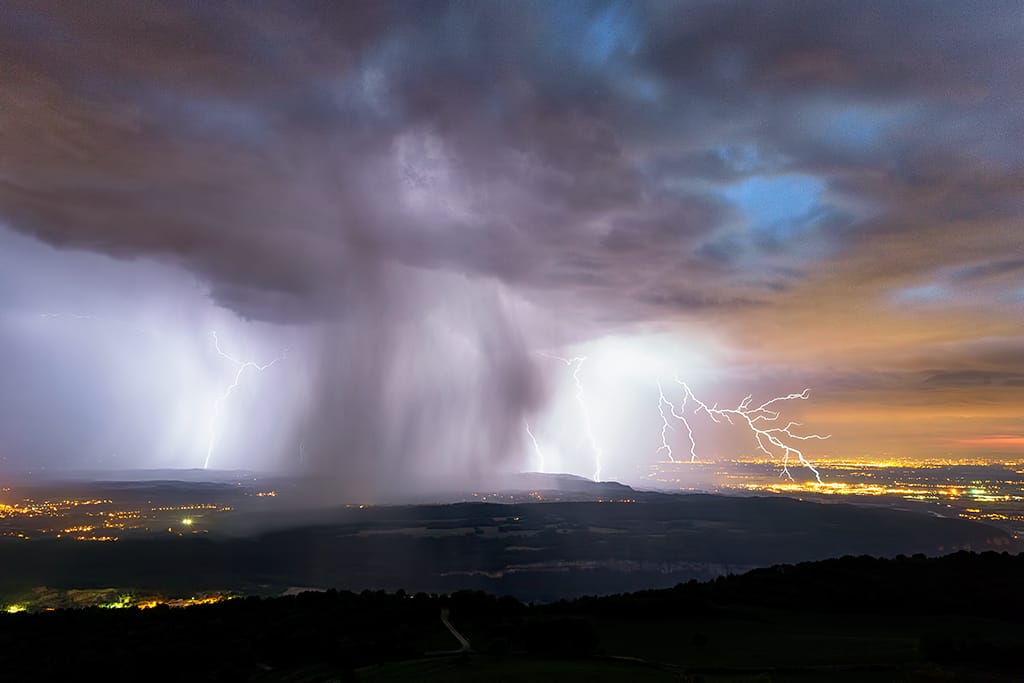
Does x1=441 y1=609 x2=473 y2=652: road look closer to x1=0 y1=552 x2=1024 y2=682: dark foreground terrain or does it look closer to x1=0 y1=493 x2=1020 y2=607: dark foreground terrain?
x1=0 y1=552 x2=1024 y2=682: dark foreground terrain

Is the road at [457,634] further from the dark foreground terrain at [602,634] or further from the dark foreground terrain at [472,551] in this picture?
the dark foreground terrain at [472,551]

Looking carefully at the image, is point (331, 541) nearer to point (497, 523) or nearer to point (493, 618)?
point (497, 523)

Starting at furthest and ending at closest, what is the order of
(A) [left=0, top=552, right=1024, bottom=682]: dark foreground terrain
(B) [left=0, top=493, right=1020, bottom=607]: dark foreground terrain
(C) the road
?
1. (B) [left=0, top=493, right=1020, bottom=607]: dark foreground terrain
2. (C) the road
3. (A) [left=0, top=552, right=1024, bottom=682]: dark foreground terrain

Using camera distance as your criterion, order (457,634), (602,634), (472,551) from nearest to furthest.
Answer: (602,634) → (457,634) → (472,551)

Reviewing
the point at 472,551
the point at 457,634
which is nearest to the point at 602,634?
the point at 457,634

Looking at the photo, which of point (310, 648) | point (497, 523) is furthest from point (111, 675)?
point (497, 523)

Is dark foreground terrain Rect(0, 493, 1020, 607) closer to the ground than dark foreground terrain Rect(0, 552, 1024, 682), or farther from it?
closer to the ground

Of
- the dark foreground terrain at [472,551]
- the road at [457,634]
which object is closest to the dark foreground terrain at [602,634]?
the road at [457,634]

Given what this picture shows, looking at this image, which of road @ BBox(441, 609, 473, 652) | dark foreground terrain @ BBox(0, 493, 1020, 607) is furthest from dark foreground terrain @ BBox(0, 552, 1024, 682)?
dark foreground terrain @ BBox(0, 493, 1020, 607)

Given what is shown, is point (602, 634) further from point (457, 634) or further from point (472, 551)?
point (472, 551)
